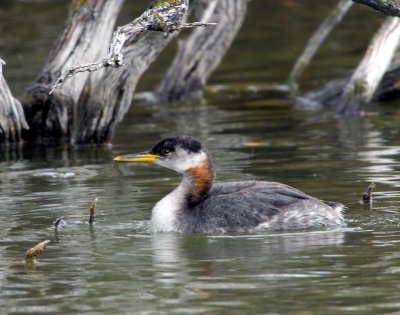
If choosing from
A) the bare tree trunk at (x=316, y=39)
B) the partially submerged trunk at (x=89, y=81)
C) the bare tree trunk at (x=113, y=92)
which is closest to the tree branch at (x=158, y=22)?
the partially submerged trunk at (x=89, y=81)

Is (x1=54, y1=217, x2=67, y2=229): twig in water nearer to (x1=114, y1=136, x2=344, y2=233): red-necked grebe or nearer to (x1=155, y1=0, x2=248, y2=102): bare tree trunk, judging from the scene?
(x1=114, y1=136, x2=344, y2=233): red-necked grebe

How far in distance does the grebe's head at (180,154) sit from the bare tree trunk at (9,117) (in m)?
3.83

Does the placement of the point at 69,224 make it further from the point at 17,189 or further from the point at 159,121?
the point at 159,121

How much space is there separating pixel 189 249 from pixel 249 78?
12003 mm

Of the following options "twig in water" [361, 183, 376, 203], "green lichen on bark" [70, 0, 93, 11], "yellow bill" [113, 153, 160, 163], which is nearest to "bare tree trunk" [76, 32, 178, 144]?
"green lichen on bark" [70, 0, 93, 11]

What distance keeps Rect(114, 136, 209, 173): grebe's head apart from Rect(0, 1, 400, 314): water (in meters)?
0.55

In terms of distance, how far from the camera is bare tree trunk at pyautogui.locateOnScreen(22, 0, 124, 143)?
14.7m

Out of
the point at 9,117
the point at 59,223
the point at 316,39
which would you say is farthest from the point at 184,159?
the point at 316,39

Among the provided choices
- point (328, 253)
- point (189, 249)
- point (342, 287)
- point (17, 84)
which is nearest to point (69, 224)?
point (189, 249)

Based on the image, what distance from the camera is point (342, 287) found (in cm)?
813

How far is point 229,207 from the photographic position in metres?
10.5

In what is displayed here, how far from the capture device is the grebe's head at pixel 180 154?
10.9 meters

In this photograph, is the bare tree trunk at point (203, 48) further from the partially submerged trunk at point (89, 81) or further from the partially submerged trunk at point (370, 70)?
the partially submerged trunk at point (89, 81)

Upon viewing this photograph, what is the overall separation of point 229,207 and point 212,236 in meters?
0.32
